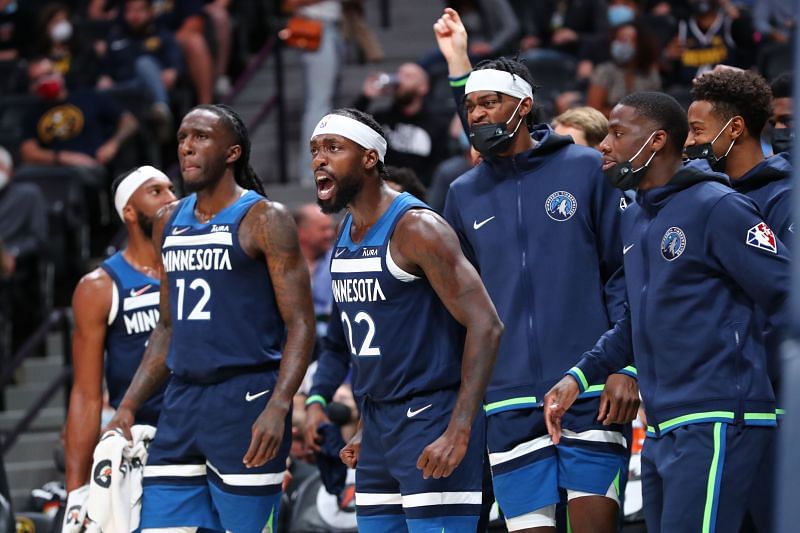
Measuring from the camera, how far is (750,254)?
15.5ft

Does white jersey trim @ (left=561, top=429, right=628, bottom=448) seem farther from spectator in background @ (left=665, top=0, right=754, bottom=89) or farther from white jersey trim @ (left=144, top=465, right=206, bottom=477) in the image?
spectator in background @ (left=665, top=0, right=754, bottom=89)

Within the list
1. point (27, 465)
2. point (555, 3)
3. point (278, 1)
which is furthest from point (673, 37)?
point (27, 465)

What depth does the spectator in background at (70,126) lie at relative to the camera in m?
12.2

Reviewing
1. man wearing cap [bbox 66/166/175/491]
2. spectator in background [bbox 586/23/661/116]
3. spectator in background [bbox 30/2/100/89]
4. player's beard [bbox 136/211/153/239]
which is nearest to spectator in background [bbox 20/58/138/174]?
spectator in background [bbox 30/2/100/89]

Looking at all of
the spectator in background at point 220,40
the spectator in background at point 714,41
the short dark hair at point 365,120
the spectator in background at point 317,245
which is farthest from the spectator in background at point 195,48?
the short dark hair at point 365,120

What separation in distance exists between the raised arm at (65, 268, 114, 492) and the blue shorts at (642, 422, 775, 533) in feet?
9.30

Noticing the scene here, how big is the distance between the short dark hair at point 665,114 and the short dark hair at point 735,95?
0.18 metres

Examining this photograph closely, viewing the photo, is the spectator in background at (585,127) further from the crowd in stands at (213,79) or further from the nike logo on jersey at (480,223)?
the crowd in stands at (213,79)

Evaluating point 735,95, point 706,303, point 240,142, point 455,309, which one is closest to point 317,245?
point 240,142

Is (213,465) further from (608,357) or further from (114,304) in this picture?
(608,357)

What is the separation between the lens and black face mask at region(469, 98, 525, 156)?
18.6 feet

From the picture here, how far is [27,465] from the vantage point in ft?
32.9

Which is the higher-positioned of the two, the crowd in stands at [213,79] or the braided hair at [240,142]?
the braided hair at [240,142]

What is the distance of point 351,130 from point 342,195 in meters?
0.26
